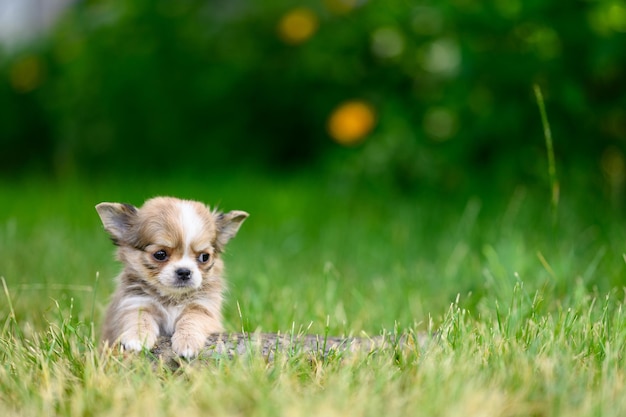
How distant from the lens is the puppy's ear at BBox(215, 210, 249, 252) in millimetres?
3438

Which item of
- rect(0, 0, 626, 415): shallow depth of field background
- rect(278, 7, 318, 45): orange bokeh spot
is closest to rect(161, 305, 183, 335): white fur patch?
rect(0, 0, 626, 415): shallow depth of field background

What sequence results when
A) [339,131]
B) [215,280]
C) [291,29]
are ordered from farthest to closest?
1. [291,29]
2. [339,131]
3. [215,280]

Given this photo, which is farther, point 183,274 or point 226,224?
point 226,224

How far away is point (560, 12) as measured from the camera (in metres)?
6.01

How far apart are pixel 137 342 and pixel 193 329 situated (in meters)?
0.20

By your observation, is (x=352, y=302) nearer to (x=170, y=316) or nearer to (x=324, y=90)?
(x=170, y=316)

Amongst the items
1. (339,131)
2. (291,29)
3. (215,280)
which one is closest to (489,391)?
(215,280)

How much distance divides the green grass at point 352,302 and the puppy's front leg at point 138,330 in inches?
2.7

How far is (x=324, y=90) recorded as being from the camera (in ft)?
28.3

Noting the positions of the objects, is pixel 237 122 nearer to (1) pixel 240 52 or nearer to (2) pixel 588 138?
(1) pixel 240 52

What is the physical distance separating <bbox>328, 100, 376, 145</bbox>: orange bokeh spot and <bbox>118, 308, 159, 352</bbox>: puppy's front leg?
4.64 m

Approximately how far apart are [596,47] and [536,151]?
909 mm

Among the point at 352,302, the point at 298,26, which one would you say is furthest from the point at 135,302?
the point at 298,26

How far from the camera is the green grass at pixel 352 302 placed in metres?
2.68
